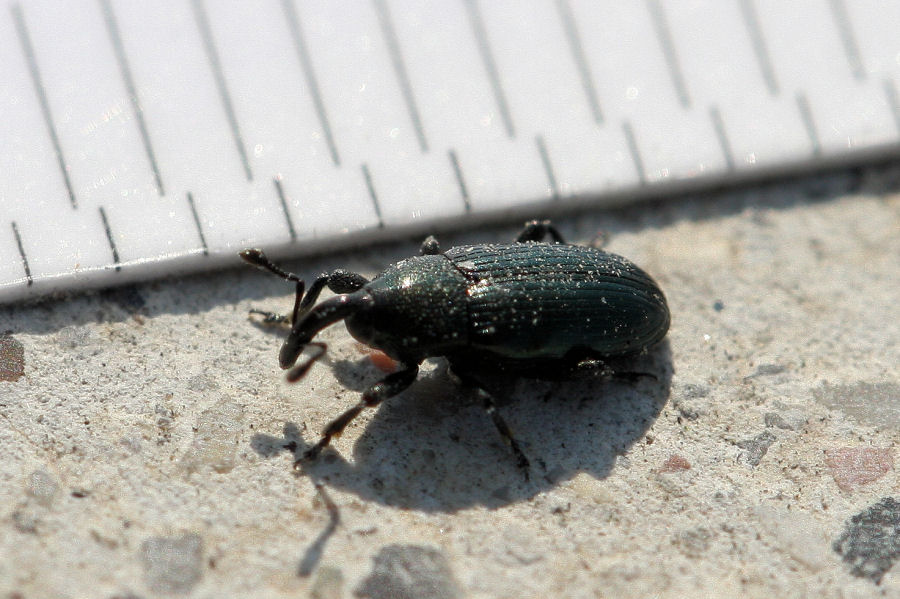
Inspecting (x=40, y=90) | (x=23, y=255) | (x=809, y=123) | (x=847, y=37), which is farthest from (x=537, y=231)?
(x=40, y=90)

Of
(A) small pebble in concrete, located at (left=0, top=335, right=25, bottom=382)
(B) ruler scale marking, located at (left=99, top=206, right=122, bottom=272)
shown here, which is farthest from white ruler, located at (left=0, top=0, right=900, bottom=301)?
(A) small pebble in concrete, located at (left=0, top=335, right=25, bottom=382)

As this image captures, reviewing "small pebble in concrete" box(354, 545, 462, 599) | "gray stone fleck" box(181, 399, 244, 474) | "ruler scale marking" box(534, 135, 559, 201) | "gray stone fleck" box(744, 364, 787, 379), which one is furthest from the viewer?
"ruler scale marking" box(534, 135, 559, 201)

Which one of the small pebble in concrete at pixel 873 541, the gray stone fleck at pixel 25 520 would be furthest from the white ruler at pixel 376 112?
the small pebble in concrete at pixel 873 541

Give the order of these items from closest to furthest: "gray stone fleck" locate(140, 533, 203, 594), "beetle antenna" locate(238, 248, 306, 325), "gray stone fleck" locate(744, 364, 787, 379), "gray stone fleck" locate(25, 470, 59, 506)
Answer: "gray stone fleck" locate(140, 533, 203, 594) < "gray stone fleck" locate(25, 470, 59, 506) < "beetle antenna" locate(238, 248, 306, 325) < "gray stone fleck" locate(744, 364, 787, 379)

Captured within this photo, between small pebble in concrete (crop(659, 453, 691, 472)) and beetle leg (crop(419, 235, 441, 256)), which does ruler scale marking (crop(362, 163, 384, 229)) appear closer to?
beetle leg (crop(419, 235, 441, 256))

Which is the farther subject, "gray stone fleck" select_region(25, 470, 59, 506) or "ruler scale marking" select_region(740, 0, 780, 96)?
"ruler scale marking" select_region(740, 0, 780, 96)

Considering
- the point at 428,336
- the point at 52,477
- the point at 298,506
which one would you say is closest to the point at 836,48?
the point at 428,336

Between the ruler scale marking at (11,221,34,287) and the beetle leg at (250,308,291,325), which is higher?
the ruler scale marking at (11,221,34,287)
